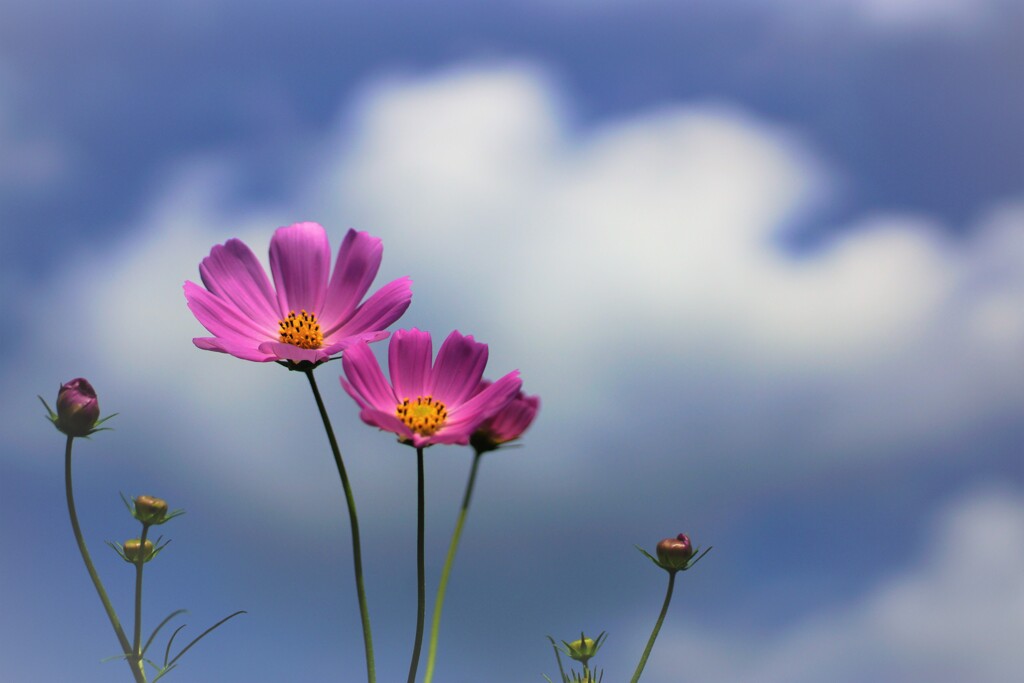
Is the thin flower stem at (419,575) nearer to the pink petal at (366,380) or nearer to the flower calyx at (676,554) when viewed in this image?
the pink petal at (366,380)

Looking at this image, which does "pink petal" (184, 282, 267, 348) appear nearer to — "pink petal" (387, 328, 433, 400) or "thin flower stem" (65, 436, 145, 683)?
"pink petal" (387, 328, 433, 400)

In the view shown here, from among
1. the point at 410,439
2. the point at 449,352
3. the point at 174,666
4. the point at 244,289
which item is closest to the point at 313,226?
the point at 244,289

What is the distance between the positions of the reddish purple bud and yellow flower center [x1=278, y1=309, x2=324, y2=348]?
33cm

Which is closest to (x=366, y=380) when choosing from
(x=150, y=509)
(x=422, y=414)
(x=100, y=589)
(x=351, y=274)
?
(x=422, y=414)

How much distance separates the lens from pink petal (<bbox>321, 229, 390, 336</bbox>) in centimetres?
132

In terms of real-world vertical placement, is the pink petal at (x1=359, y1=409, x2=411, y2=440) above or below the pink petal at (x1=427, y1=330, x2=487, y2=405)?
below

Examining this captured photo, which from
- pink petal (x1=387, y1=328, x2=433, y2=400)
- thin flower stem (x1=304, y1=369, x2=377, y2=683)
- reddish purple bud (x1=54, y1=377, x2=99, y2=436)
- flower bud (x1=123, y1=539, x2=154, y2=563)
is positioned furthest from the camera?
flower bud (x1=123, y1=539, x2=154, y2=563)

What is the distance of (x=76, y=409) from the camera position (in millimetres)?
1436

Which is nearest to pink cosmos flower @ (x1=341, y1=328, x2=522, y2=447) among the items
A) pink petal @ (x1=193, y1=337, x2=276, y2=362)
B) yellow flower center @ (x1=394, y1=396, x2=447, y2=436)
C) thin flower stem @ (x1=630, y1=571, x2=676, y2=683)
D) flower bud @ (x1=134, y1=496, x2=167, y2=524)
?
yellow flower center @ (x1=394, y1=396, x2=447, y2=436)

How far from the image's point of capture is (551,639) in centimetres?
157

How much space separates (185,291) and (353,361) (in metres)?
0.27

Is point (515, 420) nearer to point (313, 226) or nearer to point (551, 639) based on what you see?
point (313, 226)

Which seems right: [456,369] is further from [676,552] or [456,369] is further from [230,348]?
[676,552]

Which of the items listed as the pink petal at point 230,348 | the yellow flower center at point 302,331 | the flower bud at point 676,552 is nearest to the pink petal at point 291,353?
the pink petal at point 230,348
